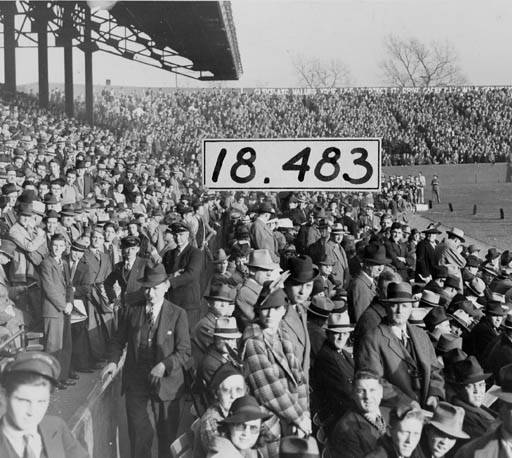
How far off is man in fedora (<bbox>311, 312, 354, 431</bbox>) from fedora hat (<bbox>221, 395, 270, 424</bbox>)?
4.52ft

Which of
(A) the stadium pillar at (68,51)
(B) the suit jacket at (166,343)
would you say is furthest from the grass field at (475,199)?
(B) the suit jacket at (166,343)

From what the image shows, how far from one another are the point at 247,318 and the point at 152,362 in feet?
2.45

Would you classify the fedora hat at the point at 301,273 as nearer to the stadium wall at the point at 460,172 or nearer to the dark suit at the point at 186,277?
the dark suit at the point at 186,277

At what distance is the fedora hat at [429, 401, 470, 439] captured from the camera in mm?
4492

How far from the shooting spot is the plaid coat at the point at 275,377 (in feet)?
15.8

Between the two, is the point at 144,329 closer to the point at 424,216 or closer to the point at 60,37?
the point at 60,37

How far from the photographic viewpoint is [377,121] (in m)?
48.6

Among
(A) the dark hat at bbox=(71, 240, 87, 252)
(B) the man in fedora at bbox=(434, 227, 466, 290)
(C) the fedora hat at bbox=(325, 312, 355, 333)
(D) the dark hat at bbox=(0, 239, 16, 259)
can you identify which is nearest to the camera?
(C) the fedora hat at bbox=(325, 312, 355, 333)

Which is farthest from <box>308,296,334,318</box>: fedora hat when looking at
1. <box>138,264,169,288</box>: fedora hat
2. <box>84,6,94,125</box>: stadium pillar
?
<box>84,6,94,125</box>: stadium pillar

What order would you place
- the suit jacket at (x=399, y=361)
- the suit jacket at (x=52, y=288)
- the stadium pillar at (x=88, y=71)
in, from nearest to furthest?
1. the suit jacket at (x=399, y=361)
2. the suit jacket at (x=52, y=288)
3. the stadium pillar at (x=88, y=71)

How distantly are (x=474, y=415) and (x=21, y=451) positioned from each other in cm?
260

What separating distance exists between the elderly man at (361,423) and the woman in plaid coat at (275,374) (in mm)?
218

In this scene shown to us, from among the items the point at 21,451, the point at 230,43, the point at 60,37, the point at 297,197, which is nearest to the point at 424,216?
the point at 230,43

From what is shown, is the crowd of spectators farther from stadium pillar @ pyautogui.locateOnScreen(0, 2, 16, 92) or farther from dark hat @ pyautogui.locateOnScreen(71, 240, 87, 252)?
stadium pillar @ pyautogui.locateOnScreen(0, 2, 16, 92)
